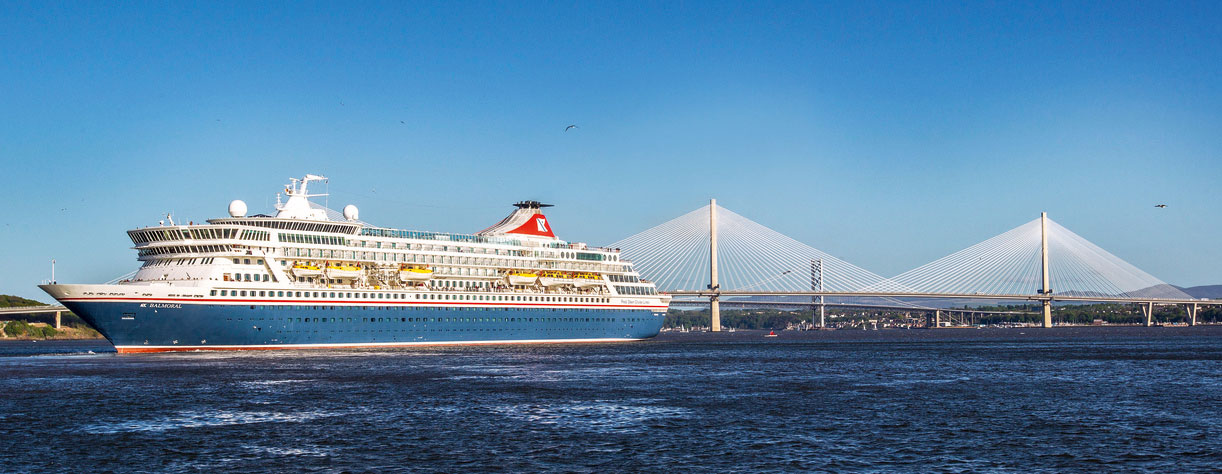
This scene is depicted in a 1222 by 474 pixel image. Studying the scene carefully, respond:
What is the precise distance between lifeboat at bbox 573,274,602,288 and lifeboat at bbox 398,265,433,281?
1209 centimetres

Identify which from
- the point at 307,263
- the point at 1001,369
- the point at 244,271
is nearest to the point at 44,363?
the point at 244,271

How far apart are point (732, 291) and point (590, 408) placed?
8305 cm

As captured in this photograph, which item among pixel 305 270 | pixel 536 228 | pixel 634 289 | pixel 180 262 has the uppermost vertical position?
pixel 536 228

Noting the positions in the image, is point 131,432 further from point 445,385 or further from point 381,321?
point 381,321

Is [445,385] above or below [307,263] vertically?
below

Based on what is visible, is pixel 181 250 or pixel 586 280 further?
pixel 586 280

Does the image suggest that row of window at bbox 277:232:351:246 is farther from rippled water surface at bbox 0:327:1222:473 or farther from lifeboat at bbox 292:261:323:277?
rippled water surface at bbox 0:327:1222:473

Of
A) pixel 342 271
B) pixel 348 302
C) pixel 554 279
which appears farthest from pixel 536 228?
pixel 348 302

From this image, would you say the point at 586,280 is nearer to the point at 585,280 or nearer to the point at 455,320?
the point at 585,280

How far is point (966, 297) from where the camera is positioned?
11381cm

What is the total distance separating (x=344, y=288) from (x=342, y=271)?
1.19 m

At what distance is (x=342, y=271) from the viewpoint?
56.2m

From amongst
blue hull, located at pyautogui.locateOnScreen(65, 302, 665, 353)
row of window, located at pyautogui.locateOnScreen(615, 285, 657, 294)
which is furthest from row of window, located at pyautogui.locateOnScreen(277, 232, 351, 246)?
row of window, located at pyautogui.locateOnScreen(615, 285, 657, 294)

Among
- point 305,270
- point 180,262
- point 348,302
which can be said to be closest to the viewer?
point 180,262
